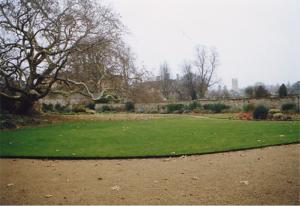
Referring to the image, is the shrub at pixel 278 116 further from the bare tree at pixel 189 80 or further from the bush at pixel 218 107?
the bare tree at pixel 189 80

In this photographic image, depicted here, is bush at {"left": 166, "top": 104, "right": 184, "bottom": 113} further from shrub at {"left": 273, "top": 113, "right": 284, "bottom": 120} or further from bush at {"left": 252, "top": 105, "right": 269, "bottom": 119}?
shrub at {"left": 273, "top": 113, "right": 284, "bottom": 120}

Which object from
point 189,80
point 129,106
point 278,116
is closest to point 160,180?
point 278,116

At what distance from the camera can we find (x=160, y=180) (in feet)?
18.8

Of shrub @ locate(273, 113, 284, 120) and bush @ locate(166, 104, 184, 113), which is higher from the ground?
bush @ locate(166, 104, 184, 113)

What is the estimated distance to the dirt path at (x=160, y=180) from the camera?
466 centimetres

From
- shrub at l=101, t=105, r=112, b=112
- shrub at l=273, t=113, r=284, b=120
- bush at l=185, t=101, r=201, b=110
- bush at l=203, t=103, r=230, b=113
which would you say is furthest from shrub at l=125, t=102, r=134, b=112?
shrub at l=273, t=113, r=284, b=120

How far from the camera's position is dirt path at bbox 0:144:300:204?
15.3 feet

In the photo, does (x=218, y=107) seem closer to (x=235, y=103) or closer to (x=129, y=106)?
(x=235, y=103)

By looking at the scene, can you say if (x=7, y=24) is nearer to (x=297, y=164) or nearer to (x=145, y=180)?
(x=145, y=180)

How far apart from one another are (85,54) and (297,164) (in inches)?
705

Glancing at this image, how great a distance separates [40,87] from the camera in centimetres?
2256

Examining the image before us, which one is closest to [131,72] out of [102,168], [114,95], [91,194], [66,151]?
[114,95]

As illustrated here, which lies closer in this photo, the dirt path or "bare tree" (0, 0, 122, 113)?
the dirt path

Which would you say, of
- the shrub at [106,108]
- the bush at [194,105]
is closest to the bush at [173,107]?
the bush at [194,105]
